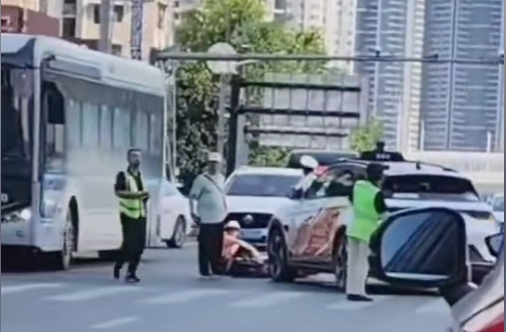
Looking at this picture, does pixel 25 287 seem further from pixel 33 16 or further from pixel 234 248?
pixel 33 16

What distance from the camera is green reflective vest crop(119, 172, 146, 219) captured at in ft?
63.9

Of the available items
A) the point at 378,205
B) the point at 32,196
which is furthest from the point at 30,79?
the point at 378,205

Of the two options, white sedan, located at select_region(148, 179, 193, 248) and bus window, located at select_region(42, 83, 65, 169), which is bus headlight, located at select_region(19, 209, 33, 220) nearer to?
bus window, located at select_region(42, 83, 65, 169)

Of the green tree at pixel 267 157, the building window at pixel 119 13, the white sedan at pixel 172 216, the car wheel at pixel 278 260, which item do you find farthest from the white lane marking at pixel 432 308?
the building window at pixel 119 13

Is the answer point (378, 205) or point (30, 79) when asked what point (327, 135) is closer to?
point (30, 79)

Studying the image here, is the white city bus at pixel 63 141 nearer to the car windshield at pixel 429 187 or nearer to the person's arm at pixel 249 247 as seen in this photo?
the person's arm at pixel 249 247

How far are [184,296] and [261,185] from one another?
6.70 meters

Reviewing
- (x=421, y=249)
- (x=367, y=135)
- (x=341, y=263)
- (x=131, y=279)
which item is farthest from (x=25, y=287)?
(x=367, y=135)

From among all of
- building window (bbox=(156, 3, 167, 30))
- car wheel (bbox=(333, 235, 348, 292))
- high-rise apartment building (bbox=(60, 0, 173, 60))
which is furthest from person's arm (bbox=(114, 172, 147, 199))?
building window (bbox=(156, 3, 167, 30))

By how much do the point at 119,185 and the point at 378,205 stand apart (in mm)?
4626

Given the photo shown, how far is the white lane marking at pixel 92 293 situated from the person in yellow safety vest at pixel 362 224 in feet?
7.82

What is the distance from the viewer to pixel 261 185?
80.8 ft

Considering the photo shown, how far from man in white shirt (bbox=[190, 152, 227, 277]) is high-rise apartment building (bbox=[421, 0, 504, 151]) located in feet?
8.21

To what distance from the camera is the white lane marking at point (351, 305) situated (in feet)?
56.4
